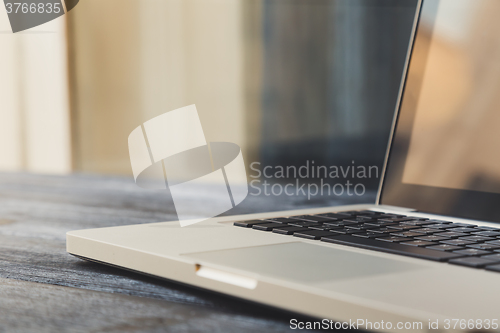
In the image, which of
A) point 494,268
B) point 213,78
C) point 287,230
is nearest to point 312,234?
point 287,230

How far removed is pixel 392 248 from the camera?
0.32 metres

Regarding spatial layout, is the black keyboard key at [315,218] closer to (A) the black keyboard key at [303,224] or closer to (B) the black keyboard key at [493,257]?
(A) the black keyboard key at [303,224]

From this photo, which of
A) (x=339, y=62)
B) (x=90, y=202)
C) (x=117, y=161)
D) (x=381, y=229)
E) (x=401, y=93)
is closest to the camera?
(x=381, y=229)

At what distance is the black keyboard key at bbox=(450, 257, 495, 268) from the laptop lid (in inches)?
7.0

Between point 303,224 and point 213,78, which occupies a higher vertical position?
point 213,78

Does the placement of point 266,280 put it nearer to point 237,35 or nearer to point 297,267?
point 297,267

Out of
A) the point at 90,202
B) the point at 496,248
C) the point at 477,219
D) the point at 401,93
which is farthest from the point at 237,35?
the point at 496,248

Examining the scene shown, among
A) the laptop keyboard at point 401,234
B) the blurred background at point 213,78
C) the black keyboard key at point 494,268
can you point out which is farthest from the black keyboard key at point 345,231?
the blurred background at point 213,78

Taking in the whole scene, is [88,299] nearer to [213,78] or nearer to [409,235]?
[409,235]

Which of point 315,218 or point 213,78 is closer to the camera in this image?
point 315,218

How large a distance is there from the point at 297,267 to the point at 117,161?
169 cm

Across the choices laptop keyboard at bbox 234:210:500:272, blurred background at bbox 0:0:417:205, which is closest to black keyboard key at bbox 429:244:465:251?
laptop keyboard at bbox 234:210:500:272

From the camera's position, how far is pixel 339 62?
4.10ft

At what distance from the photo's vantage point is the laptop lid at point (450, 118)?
457 millimetres
